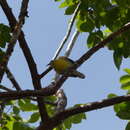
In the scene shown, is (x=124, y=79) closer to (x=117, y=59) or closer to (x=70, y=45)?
(x=117, y=59)

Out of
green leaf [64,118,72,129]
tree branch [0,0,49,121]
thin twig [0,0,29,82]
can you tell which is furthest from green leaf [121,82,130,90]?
thin twig [0,0,29,82]

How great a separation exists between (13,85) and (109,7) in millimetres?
1138

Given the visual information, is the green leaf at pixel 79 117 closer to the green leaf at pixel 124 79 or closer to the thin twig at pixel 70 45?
the green leaf at pixel 124 79

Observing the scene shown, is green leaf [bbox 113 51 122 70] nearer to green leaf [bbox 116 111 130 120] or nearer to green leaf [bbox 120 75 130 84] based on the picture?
green leaf [bbox 120 75 130 84]

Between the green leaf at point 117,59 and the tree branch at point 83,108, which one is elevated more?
the green leaf at point 117,59

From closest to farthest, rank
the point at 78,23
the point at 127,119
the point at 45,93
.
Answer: the point at 45,93 → the point at 127,119 → the point at 78,23

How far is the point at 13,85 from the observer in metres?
2.79

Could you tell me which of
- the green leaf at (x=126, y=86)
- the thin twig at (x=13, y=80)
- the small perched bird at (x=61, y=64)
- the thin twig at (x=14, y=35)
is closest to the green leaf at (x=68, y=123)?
the small perched bird at (x=61, y=64)

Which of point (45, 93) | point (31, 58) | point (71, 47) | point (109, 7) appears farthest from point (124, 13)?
point (45, 93)

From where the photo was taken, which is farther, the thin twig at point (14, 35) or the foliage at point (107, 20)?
the foliage at point (107, 20)

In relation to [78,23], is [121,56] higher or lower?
lower

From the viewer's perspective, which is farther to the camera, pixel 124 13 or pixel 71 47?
pixel 71 47

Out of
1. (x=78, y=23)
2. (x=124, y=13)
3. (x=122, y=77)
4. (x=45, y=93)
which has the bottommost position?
(x=45, y=93)

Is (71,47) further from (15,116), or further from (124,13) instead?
(15,116)
